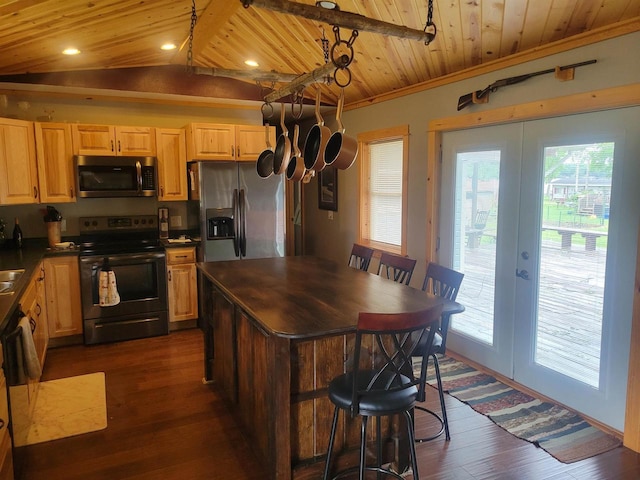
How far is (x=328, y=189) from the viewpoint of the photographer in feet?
20.3

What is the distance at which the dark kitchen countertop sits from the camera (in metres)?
2.57

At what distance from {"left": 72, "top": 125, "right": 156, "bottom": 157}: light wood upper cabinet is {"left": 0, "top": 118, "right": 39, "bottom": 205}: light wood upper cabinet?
393 mm

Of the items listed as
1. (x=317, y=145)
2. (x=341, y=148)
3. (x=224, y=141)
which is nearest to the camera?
(x=341, y=148)

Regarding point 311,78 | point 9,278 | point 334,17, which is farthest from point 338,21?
point 9,278

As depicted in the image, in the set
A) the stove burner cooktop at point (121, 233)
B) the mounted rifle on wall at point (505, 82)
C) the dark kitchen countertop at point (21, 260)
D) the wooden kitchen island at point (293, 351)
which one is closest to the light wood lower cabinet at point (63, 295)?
the dark kitchen countertop at point (21, 260)

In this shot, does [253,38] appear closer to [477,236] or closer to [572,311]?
[477,236]

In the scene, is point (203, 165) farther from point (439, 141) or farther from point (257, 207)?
point (439, 141)

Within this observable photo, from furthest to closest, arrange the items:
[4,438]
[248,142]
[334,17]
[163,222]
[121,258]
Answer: [163,222] → [248,142] → [121,258] → [4,438] → [334,17]

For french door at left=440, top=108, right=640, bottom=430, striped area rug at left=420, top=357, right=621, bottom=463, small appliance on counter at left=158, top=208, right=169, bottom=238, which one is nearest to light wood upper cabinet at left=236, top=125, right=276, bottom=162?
small appliance on counter at left=158, top=208, right=169, bottom=238

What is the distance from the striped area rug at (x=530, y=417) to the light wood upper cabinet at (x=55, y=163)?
12.5ft

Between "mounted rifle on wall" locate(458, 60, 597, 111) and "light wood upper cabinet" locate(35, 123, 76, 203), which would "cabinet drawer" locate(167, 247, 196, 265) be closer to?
"light wood upper cabinet" locate(35, 123, 76, 203)

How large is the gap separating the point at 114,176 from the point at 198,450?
9.83 ft

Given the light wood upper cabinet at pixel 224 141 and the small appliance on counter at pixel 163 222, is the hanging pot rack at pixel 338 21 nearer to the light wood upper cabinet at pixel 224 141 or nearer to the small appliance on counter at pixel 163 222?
the light wood upper cabinet at pixel 224 141

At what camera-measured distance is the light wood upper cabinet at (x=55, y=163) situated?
4.43m
